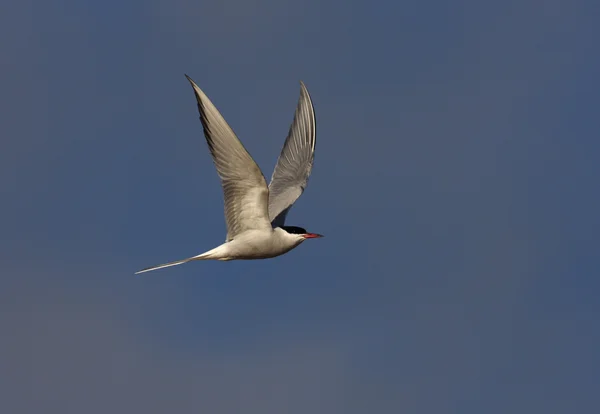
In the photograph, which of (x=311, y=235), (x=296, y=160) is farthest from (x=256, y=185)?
(x=296, y=160)

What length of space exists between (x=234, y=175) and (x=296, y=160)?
4653 millimetres

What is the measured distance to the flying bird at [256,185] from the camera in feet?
51.8

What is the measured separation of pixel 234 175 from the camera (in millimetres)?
16469

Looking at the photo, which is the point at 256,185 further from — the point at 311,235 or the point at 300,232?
the point at 311,235

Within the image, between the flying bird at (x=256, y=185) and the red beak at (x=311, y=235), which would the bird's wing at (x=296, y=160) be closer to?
the flying bird at (x=256, y=185)

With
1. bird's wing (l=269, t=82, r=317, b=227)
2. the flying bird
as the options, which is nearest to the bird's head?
the flying bird

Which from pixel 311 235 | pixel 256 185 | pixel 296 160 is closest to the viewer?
pixel 256 185

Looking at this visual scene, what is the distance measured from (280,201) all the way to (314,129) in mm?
1653

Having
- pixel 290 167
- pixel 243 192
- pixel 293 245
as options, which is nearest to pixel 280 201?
pixel 290 167

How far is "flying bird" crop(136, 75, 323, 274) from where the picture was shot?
15789mm

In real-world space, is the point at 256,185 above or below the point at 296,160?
below

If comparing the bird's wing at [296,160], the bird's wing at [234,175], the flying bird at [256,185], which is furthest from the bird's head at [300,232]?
the bird's wing at [296,160]

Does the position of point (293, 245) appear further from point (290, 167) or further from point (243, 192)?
point (290, 167)

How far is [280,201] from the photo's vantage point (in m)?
20.4
